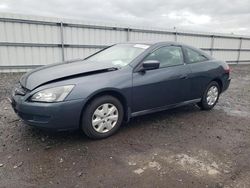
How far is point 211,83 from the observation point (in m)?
5.69

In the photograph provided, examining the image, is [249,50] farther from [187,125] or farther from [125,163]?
[125,163]

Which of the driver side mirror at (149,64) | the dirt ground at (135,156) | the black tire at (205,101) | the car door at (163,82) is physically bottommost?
the dirt ground at (135,156)

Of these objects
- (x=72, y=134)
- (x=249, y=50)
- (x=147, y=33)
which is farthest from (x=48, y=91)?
(x=249, y=50)

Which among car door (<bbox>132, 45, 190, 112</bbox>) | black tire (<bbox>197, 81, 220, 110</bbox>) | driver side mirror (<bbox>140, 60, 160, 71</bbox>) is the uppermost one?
driver side mirror (<bbox>140, 60, 160, 71</bbox>)

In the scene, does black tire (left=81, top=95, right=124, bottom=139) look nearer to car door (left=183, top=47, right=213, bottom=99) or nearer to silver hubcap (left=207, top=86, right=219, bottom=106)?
car door (left=183, top=47, right=213, bottom=99)

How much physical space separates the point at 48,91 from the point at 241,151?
2921 mm

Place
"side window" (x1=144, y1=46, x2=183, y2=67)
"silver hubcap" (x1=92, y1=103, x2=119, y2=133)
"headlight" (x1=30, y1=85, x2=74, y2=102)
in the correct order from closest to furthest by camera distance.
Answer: "headlight" (x1=30, y1=85, x2=74, y2=102)
"silver hubcap" (x1=92, y1=103, x2=119, y2=133)
"side window" (x1=144, y1=46, x2=183, y2=67)

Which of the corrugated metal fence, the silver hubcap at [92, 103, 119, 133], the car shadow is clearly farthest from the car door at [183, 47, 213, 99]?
the corrugated metal fence

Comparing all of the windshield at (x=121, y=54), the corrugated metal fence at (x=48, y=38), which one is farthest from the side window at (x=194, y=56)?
the corrugated metal fence at (x=48, y=38)

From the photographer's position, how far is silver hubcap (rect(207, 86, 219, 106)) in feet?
18.8

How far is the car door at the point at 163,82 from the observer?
427cm

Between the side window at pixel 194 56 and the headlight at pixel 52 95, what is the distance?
2.80 m

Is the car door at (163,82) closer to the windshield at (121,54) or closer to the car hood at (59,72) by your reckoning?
the windshield at (121,54)

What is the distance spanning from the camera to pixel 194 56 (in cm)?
539
